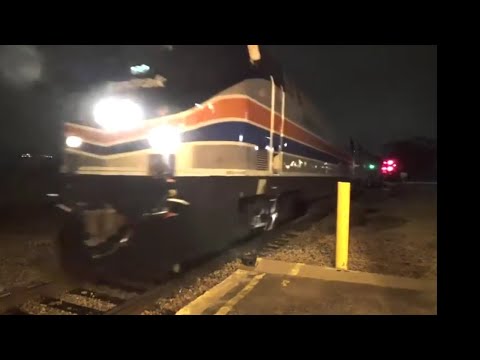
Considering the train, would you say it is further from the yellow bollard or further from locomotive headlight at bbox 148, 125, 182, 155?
the yellow bollard

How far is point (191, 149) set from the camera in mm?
7312

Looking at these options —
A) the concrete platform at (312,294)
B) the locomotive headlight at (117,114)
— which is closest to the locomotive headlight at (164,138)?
the locomotive headlight at (117,114)

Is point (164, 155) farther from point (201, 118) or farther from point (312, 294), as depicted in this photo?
point (312, 294)

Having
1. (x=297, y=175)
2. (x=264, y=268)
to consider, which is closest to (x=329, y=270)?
(x=264, y=268)

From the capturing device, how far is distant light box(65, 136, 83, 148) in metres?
7.53

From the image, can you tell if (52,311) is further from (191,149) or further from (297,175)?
(297,175)

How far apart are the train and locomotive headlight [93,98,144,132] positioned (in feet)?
0.05

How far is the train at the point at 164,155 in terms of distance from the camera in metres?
7.07

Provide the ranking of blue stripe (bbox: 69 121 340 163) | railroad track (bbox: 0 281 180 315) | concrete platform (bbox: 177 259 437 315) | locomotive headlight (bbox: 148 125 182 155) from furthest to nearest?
1. blue stripe (bbox: 69 121 340 163)
2. locomotive headlight (bbox: 148 125 182 155)
3. railroad track (bbox: 0 281 180 315)
4. concrete platform (bbox: 177 259 437 315)

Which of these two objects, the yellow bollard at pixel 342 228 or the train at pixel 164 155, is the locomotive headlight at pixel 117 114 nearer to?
the train at pixel 164 155

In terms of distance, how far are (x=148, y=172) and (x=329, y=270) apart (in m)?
3.06

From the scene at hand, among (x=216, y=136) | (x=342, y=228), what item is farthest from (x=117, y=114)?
(x=342, y=228)

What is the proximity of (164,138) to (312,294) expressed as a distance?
10.2 ft

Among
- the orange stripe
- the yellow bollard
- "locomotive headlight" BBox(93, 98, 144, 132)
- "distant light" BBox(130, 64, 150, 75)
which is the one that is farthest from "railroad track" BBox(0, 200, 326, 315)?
"distant light" BBox(130, 64, 150, 75)
